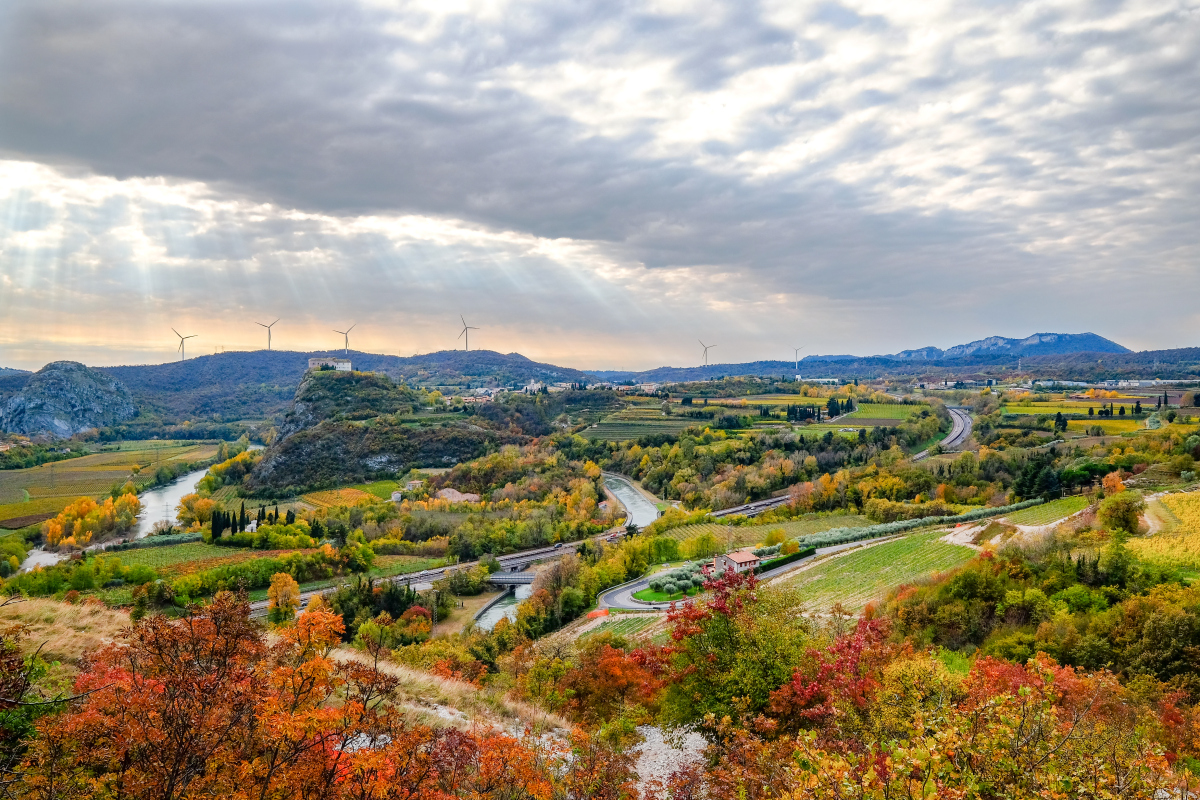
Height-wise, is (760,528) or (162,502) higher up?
(760,528)

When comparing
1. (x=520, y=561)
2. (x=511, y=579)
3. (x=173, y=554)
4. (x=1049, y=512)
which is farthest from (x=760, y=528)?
(x=173, y=554)

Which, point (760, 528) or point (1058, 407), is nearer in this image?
point (760, 528)

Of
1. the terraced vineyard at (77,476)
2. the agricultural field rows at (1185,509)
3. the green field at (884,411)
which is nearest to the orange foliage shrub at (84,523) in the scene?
the terraced vineyard at (77,476)

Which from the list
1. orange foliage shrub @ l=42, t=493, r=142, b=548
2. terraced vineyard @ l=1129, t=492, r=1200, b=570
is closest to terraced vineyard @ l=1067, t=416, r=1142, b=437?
terraced vineyard @ l=1129, t=492, r=1200, b=570

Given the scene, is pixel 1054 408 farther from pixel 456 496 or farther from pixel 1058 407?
pixel 456 496

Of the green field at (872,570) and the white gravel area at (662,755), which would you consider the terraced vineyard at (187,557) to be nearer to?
the green field at (872,570)
